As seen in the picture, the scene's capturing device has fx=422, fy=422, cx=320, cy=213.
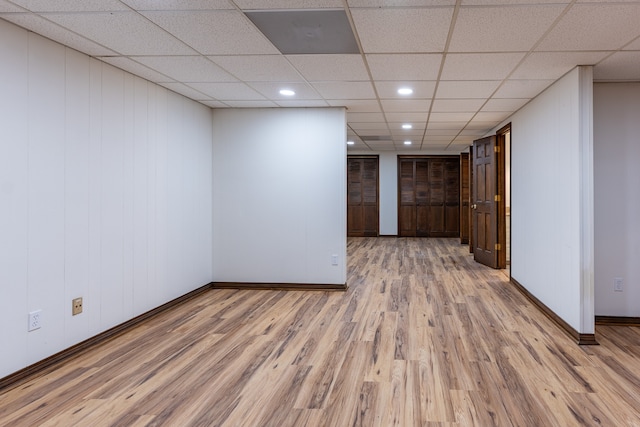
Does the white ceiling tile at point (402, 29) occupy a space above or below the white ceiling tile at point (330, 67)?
below

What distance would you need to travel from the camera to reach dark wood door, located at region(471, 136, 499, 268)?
5742 mm

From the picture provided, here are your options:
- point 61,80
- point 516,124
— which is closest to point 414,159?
point 516,124

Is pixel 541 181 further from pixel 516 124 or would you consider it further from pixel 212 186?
pixel 212 186

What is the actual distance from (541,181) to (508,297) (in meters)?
1.20

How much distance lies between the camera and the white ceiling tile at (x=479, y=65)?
2.75m

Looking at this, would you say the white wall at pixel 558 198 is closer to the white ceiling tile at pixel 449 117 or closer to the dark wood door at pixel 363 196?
the white ceiling tile at pixel 449 117

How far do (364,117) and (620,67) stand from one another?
269 cm

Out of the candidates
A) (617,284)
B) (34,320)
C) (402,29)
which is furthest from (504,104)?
(34,320)

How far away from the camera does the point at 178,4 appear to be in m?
2.04

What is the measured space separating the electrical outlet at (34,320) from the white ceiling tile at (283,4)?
203cm

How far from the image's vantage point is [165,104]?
12.2ft

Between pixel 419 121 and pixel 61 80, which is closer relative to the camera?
pixel 61 80

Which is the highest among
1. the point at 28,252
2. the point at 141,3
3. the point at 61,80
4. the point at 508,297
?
the point at 141,3

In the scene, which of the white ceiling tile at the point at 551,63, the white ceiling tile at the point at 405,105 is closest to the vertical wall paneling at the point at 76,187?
the white ceiling tile at the point at 405,105
